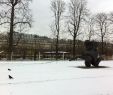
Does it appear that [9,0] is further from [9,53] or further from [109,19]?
[109,19]

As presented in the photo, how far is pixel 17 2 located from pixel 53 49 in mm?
10851

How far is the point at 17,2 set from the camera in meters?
33.6

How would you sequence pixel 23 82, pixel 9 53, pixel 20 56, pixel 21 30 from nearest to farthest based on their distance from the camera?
pixel 23 82
pixel 9 53
pixel 20 56
pixel 21 30

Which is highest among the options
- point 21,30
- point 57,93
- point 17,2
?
point 17,2

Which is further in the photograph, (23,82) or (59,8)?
(59,8)

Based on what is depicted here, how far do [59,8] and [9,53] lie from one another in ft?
38.8

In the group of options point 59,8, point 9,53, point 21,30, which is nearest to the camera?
point 9,53

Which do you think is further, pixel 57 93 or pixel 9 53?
pixel 9 53

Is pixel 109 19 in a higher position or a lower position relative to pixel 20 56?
higher

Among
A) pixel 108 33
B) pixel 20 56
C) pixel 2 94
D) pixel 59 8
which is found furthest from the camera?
pixel 108 33

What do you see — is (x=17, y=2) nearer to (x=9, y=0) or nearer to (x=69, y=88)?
(x=9, y=0)

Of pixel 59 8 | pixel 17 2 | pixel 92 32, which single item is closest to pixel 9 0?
pixel 17 2

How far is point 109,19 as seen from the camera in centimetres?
4712

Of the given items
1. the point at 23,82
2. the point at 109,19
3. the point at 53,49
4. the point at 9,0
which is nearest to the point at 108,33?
the point at 109,19
